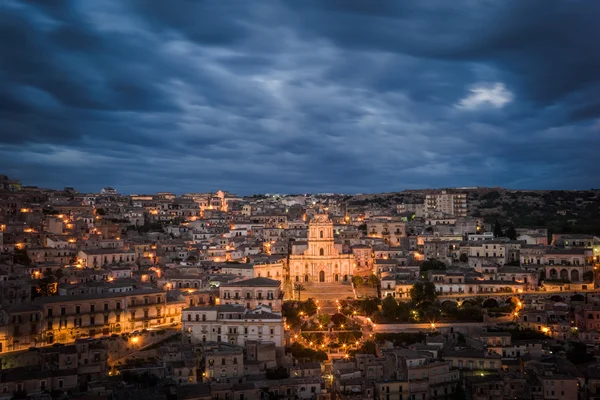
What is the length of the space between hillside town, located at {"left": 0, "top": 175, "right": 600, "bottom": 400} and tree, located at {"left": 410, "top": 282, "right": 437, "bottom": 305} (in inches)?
5.5

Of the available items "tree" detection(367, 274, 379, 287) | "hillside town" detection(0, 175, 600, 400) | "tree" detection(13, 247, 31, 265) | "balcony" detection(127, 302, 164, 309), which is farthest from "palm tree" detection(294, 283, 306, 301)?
"tree" detection(13, 247, 31, 265)

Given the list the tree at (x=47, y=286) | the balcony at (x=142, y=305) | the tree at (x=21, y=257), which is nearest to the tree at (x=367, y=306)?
the balcony at (x=142, y=305)

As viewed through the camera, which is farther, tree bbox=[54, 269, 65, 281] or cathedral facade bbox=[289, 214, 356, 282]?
cathedral facade bbox=[289, 214, 356, 282]

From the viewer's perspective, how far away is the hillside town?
34812 millimetres

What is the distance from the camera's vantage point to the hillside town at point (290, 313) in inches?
1371

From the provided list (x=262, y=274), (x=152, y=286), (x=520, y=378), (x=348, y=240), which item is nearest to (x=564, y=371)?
(x=520, y=378)

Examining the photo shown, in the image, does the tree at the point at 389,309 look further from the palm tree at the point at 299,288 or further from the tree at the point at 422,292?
the palm tree at the point at 299,288

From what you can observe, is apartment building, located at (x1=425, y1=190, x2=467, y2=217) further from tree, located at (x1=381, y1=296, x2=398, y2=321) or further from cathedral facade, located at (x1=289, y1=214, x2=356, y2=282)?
tree, located at (x1=381, y1=296, x2=398, y2=321)

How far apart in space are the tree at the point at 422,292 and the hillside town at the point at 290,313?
14 cm

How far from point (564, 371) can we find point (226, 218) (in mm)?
55984

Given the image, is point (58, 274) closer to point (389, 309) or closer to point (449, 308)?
point (389, 309)

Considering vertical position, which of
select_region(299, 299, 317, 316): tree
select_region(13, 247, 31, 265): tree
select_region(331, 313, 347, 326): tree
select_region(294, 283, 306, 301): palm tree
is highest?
select_region(13, 247, 31, 265): tree

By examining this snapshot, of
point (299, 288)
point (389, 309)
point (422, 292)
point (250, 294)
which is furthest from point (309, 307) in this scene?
point (422, 292)

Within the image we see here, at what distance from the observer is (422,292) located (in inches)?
1913
